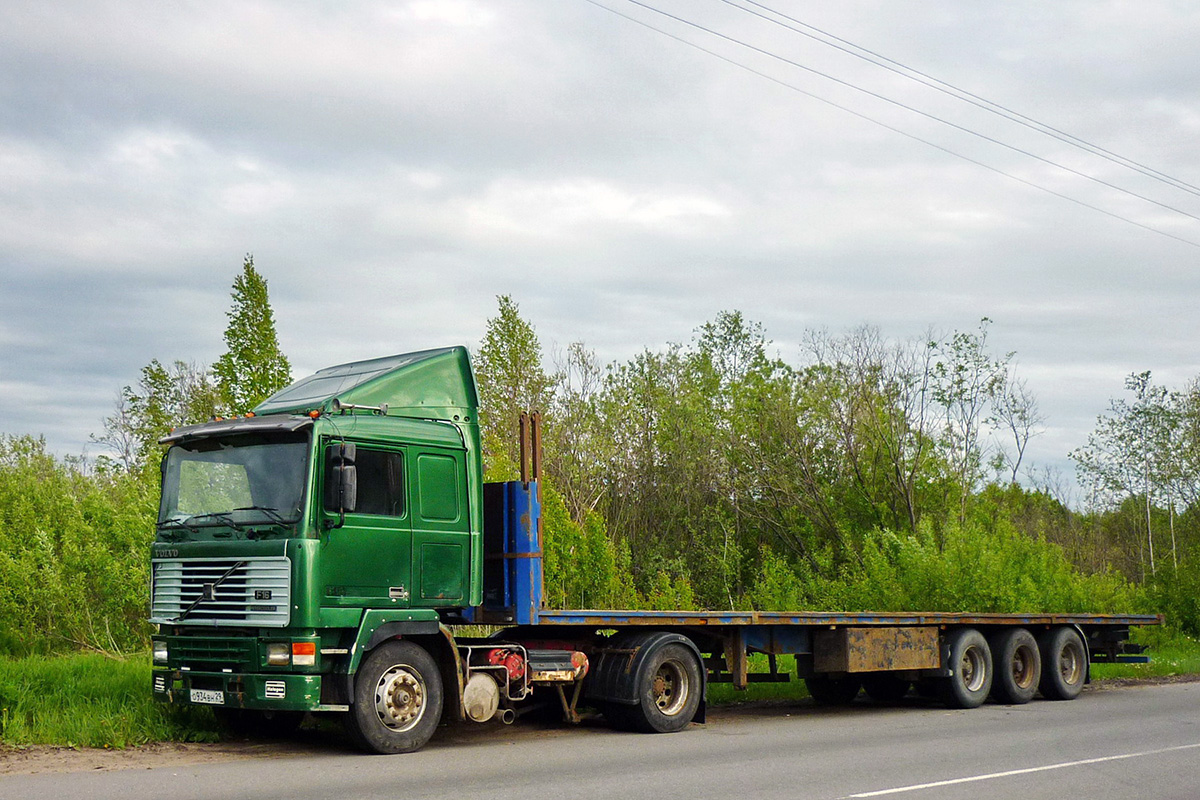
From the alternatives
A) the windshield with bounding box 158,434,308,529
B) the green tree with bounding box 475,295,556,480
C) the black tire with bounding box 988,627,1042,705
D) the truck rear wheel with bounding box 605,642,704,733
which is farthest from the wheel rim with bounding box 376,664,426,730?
the green tree with bounding box 475,295,556,480

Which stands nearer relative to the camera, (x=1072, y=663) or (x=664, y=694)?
(x=664, y=694)

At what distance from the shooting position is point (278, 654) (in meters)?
10.0

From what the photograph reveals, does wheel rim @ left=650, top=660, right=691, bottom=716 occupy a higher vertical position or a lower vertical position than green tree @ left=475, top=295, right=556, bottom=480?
lower

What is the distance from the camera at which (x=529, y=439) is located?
12523 millimetres

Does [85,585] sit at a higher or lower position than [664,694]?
higher

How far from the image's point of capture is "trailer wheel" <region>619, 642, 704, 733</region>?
40.8 feet

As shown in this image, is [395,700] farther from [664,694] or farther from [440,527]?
[664,694]

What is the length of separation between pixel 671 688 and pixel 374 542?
4.22m

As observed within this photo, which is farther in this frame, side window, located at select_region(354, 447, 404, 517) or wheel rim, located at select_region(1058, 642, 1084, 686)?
wheel rim, located at select_region(1058, 642, 1084, 686)

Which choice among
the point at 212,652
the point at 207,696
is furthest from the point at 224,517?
the point at 207,696

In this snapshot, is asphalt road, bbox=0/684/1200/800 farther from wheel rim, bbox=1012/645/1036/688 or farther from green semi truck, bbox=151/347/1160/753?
wheel rim, bbox=1012/645/1036/688

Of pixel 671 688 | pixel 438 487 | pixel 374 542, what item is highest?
pixel 438 487

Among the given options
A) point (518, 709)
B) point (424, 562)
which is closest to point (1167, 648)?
point (518, 709)

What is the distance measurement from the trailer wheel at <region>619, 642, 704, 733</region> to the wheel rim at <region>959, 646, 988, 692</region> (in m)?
5.00
